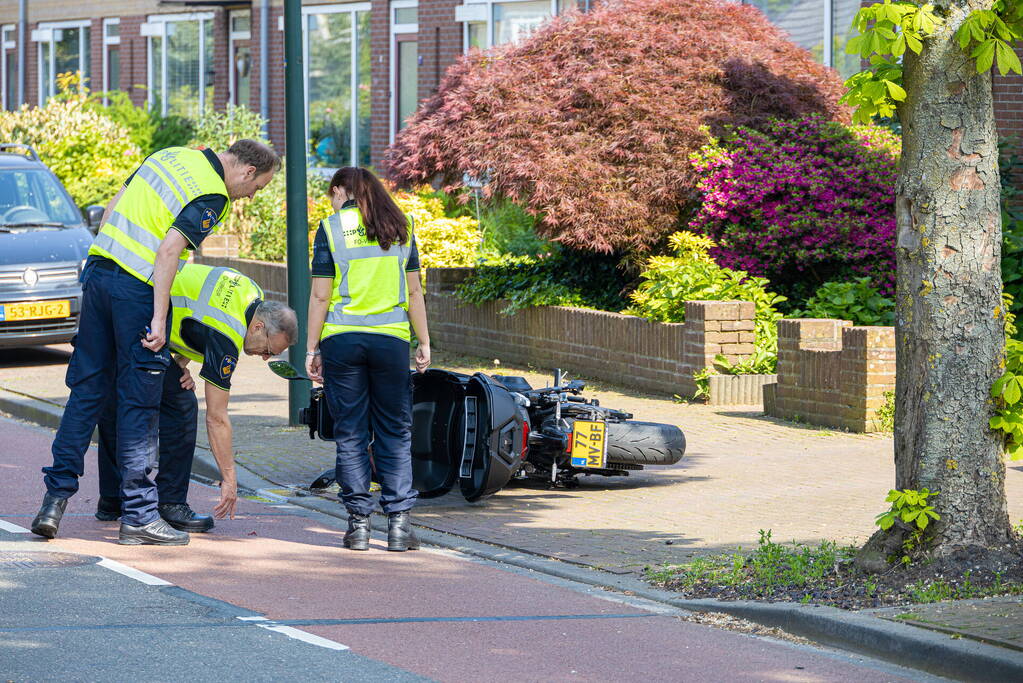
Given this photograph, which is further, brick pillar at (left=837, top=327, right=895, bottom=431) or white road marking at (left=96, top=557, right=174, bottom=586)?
brick pillar at (left=837, top=327, right=895, bottom=431)

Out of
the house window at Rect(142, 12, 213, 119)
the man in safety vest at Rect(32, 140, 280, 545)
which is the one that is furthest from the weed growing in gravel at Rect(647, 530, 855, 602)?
the house window at Rect(142, 12, 213, 119)

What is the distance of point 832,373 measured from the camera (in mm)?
10750

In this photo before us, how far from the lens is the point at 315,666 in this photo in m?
5.32

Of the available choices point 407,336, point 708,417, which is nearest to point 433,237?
point 708,417

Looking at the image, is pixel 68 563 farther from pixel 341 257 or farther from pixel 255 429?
pixel 255 429

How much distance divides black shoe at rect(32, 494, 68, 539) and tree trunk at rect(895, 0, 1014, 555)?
3884 mm

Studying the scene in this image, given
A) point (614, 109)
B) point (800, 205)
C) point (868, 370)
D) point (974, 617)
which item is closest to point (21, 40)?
point (614, 109)

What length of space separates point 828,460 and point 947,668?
14.0 feet

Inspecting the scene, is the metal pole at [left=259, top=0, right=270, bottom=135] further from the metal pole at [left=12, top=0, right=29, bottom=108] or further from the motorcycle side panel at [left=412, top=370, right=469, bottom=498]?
the motorcycle side panel at [left=412, top=370, right=469, bottom=498]

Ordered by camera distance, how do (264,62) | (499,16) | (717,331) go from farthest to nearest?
(264,62) < (499,16) < (717,331)

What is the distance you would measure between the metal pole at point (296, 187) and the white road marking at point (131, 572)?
12.4ft

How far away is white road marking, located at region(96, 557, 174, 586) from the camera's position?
6.49 meters

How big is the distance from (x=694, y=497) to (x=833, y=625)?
272cm

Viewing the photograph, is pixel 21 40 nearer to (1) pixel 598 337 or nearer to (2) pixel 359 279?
(1) pixel 598 337
